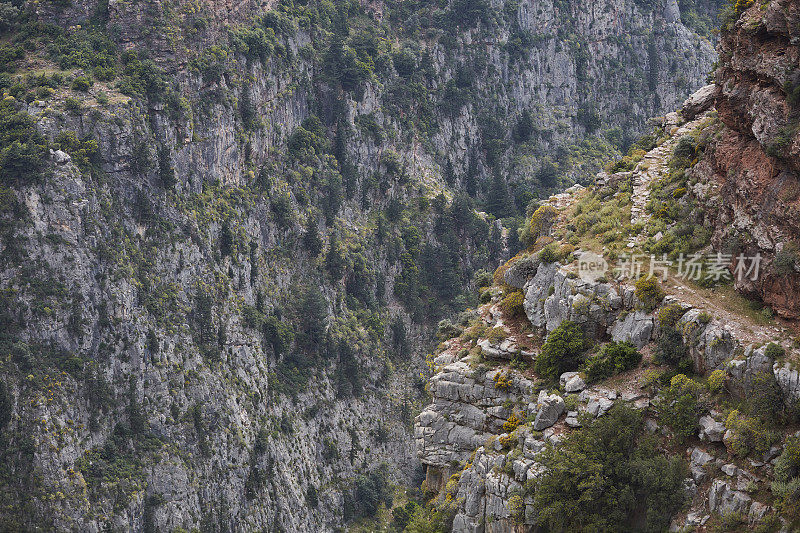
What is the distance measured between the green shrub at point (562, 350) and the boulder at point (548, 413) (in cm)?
334

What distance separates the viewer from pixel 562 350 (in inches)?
2042

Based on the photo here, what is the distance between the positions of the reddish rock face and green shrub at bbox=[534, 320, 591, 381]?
30.2 ft

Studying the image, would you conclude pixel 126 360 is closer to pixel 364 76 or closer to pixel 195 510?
pixel 195 510

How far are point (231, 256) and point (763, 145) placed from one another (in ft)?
276

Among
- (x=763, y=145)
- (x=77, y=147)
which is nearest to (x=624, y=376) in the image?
(x=763, y=145)

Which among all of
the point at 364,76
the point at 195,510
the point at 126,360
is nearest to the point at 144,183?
the point at 126,360

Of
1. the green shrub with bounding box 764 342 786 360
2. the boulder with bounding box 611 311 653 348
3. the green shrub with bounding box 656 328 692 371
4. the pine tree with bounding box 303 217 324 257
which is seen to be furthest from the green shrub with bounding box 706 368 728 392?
the pine tree with bounding box 303 217 324 257

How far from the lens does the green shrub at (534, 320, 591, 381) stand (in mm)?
51772

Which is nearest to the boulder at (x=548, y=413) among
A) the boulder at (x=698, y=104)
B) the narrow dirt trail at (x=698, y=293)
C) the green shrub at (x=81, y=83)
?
the narrow dirt trail at (x=698, y=293)

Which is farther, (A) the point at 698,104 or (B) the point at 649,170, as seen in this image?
(A) the point at 698,104

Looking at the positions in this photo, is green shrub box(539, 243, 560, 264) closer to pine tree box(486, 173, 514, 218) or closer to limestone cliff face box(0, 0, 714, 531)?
limestone cliff face box(0, 0, 714, 531)

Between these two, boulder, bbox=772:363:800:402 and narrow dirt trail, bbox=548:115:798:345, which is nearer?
boulder, bbox=772:363:800:402

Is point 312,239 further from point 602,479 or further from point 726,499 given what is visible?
point 726,499

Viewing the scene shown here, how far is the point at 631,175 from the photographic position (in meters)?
65.7
